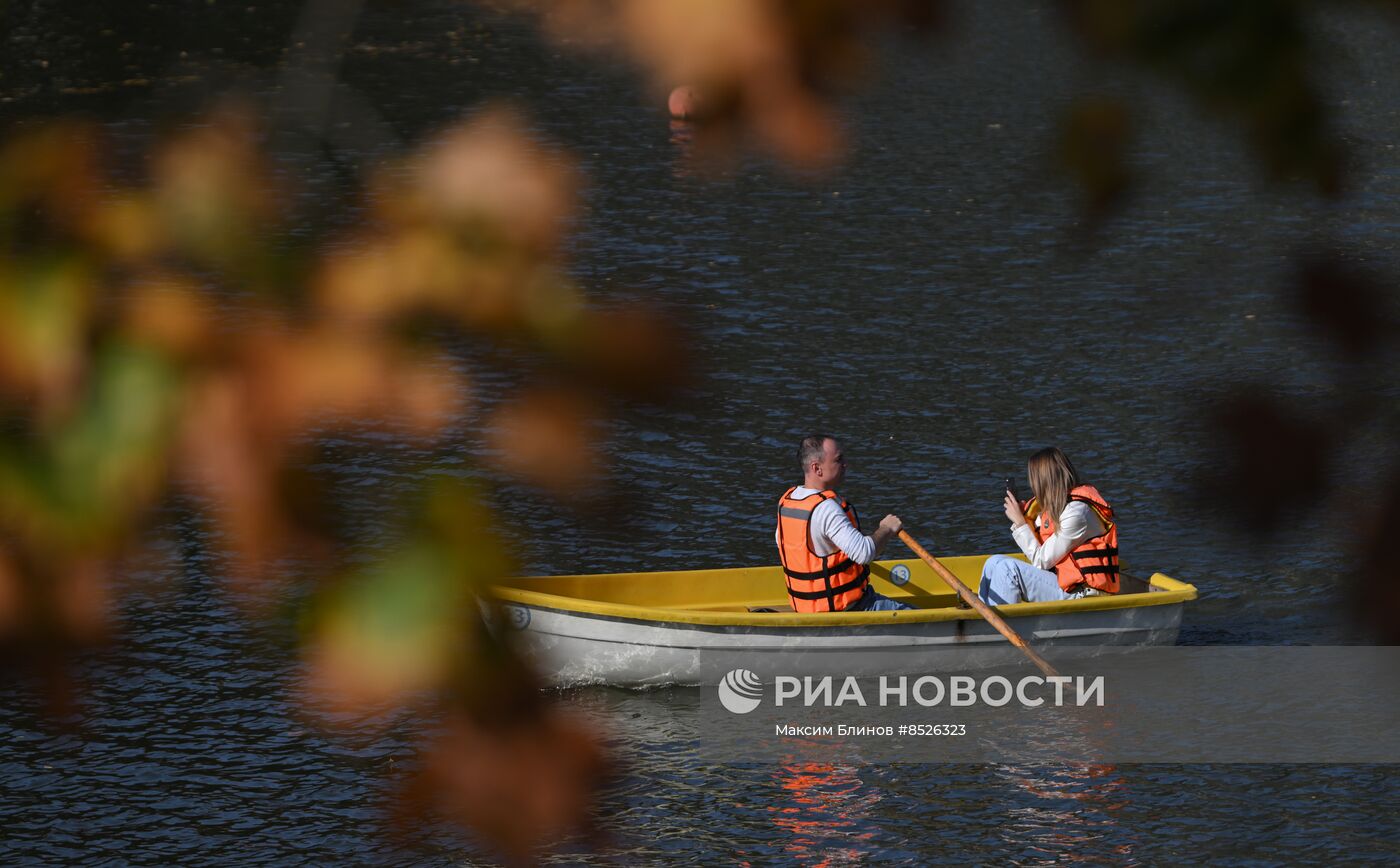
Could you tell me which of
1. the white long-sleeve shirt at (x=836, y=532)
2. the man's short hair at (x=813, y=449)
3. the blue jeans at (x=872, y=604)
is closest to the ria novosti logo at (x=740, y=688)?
the blue jeans at (x=872, y=604)

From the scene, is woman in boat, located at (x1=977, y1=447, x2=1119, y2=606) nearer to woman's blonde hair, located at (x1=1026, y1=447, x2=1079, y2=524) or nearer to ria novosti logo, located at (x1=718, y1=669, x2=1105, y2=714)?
woman's blonde hair, located at (x1=1026, y1=447, x2=1079, y2=524)

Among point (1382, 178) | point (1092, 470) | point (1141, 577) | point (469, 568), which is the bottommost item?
point (469, 568)

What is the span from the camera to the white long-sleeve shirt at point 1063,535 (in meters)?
12.7

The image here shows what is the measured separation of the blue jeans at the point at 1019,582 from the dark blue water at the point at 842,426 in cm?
138

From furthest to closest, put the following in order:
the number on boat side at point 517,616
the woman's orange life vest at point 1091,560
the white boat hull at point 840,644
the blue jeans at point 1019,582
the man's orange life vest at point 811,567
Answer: the blue jeans at point 1019,582, the woman's orange life vest at point 1091,560, the white boat hull at point 840,644, the man's orange life vest at point 811,567, the number on boat side at point 517,616

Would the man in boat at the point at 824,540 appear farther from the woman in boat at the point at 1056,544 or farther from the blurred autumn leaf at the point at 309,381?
the blurred autumn leaf at the point at 309,381

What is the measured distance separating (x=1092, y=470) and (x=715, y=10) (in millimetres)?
15796

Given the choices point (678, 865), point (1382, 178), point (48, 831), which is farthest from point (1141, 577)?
point (1382, 178)

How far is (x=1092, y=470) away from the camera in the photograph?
17.1 meters

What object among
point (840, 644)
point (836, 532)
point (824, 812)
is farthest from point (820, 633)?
point (824, 812)

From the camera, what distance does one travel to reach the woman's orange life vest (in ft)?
42.4

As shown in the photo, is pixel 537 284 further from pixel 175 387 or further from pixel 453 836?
pixel 453 836

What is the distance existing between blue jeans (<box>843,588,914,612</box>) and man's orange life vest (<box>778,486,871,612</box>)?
0.23 feet

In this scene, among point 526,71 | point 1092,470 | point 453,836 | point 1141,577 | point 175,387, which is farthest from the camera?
point 526,71
